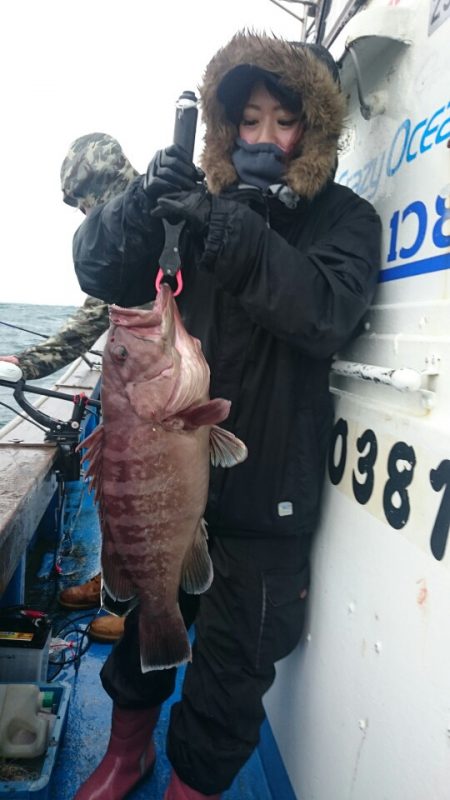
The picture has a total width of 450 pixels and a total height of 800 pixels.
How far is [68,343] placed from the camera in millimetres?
4789

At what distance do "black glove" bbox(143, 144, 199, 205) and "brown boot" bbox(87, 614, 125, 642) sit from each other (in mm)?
2415

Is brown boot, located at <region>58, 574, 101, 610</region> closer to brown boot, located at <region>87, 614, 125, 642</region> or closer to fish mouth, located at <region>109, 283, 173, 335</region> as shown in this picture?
brown boot, located at <region>87, 614, 125, 642</region>

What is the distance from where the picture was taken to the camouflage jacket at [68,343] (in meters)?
4.62

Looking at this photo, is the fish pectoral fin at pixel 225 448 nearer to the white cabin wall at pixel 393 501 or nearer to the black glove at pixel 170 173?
the white cabin wall at pixel 393 501

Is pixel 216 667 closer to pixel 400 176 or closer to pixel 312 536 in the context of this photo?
pixel 312 536

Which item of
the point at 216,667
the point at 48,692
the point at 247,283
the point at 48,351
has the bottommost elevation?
the point at 48,692

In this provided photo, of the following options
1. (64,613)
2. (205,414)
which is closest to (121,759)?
(64,613)

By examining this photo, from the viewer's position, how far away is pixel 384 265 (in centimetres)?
173

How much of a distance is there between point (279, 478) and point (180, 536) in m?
0.40

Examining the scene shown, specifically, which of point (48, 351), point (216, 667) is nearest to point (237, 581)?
point (216, 667)

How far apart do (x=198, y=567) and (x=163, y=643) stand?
25 centimetres

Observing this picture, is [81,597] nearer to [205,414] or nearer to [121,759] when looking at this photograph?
[121,759]

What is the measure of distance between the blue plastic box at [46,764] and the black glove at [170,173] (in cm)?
201

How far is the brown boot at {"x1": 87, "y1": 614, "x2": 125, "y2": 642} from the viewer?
3.14 m
